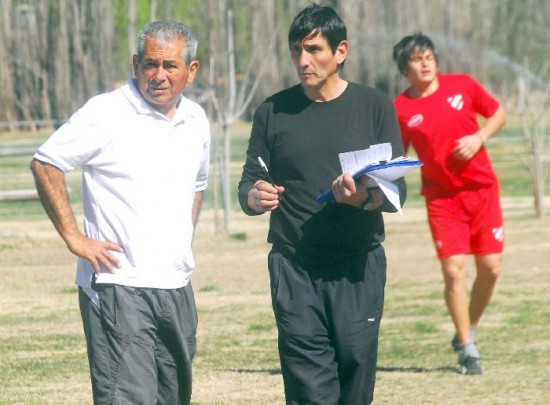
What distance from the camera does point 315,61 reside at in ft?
18.4

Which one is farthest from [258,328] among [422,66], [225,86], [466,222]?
[225,86]

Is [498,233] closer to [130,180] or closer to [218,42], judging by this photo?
[130,180]

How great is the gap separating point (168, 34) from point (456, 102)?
3607 millimetres

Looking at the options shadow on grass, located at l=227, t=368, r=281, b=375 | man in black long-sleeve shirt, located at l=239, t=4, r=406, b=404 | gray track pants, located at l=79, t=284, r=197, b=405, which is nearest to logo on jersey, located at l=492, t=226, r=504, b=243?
shadow on grass, located at l=227, t=368, r=281, b=375

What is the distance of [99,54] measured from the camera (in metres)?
27.6

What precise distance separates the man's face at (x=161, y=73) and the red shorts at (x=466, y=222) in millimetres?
3679

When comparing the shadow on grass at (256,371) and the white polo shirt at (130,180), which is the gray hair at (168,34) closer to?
the white polo shirt at (130,180)

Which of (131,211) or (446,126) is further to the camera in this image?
(446,126)

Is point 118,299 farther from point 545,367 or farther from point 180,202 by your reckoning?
point 545,367

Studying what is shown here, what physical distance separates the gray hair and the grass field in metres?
3.00

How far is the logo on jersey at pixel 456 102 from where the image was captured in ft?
28.1

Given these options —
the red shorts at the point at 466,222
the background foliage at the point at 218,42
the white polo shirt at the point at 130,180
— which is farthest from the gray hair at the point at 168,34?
the background foliage at the point at 218,42

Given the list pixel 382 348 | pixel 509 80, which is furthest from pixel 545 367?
pixel 509 80

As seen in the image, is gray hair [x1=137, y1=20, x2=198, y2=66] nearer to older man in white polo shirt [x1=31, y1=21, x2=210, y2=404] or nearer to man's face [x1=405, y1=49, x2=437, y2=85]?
older man in white polo shirt [x1=31, y1=21, x2=210, y2=404]
